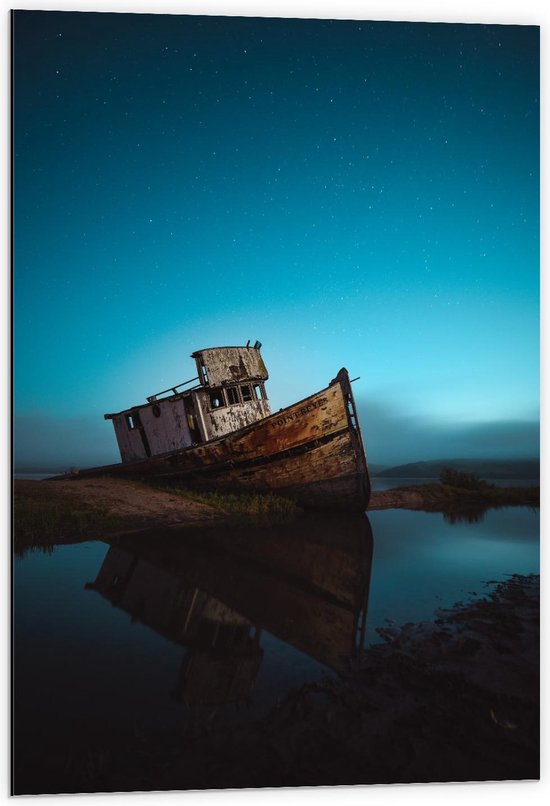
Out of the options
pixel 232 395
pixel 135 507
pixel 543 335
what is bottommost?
pixel 135 507

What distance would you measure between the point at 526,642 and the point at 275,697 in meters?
2.28

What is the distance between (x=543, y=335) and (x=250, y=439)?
5712 millimetres

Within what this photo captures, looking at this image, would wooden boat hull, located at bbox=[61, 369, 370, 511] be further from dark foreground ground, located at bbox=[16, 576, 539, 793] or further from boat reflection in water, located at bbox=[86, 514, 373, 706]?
dark foreground ground, located at bbox=[16, 576, 539, 793]

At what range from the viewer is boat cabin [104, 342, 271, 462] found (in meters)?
11.0

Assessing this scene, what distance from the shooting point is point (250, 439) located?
9727 mm

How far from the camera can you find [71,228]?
5.70m

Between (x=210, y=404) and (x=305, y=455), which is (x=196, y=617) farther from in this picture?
(x=210, y=404)

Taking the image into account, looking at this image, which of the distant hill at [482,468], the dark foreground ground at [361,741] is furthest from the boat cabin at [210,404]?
the dark foreground ground at [361,741]

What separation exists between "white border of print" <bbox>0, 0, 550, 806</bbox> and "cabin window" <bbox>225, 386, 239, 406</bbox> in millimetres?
6745

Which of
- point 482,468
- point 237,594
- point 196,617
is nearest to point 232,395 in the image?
point 482,468

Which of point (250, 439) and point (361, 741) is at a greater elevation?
point (250, 439)

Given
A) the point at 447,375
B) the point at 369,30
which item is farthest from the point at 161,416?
the point at 369,30

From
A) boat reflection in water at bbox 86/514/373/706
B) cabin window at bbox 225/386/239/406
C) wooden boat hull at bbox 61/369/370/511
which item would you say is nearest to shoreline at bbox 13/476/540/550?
wooden boat hull at bbox 61/369/370/511

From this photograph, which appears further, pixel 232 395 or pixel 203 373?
pixel 232 395
